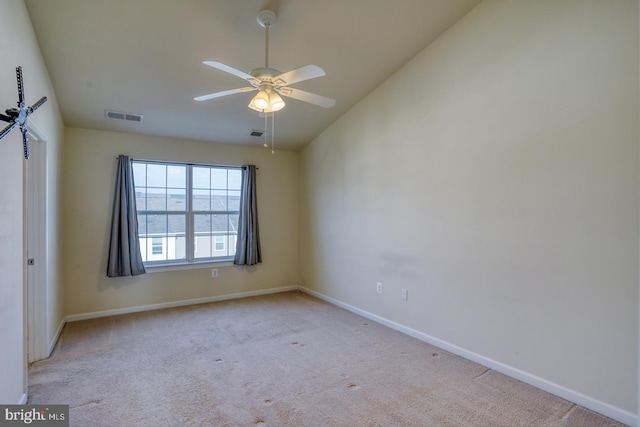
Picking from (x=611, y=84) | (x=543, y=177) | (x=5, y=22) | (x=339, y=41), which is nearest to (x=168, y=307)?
(x=5, y=22)

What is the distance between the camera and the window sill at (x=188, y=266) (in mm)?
4602

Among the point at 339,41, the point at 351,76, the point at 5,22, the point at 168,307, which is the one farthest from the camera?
the point at 168,307

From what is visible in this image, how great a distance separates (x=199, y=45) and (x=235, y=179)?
101 inches

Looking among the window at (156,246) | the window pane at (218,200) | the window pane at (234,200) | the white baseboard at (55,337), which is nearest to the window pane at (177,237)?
the window at (156,246)

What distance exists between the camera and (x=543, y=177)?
99.3 inches

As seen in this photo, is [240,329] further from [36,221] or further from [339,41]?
[339,41]

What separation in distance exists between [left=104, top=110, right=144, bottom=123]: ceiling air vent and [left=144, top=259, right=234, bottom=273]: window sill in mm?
1988

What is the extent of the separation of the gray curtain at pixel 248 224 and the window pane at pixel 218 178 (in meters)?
0.31

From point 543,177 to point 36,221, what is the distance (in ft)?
14.1

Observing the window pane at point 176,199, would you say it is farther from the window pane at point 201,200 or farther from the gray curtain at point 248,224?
the gray curtain at point 248,224

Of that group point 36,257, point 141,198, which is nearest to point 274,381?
point 36,257

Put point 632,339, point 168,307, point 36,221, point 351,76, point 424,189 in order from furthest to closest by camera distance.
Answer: point 168,307
point 351,76
point 424,189
point 36,221
point 632,339

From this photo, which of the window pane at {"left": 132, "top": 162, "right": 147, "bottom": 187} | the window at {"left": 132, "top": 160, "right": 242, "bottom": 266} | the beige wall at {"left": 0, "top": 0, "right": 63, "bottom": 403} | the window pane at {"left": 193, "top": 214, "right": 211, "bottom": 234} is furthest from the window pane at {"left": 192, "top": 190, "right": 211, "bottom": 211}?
the beige wall at {"left": 0, "top": 0, "right": 63, "bottom": 403}

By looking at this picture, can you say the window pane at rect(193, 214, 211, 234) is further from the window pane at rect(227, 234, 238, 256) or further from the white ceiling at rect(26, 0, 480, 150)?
the white ceiling at rect(26, 0, 480, 150)
